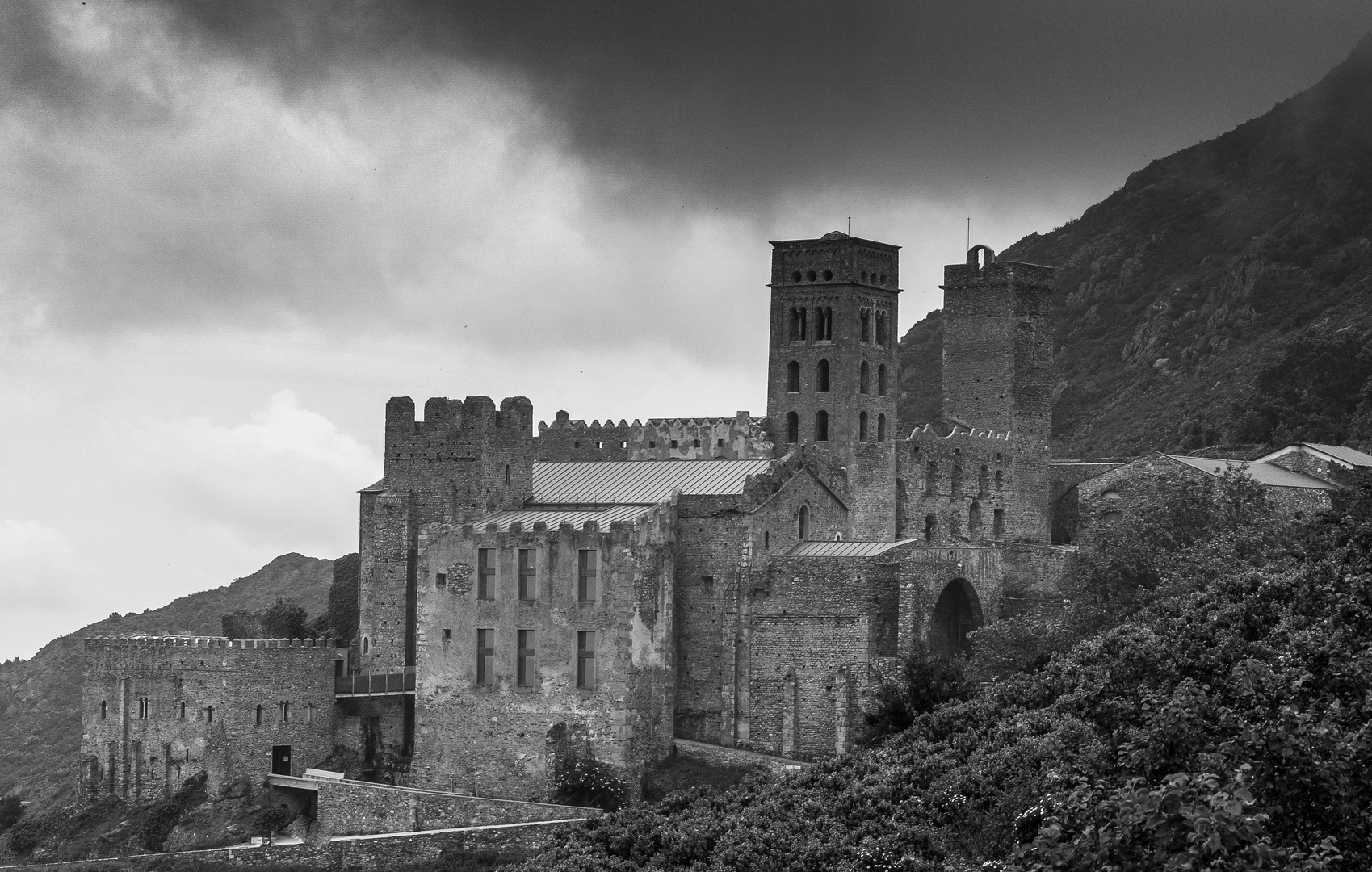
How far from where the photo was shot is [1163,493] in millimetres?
67938

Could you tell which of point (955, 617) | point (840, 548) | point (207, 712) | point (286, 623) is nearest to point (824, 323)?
point (955, 617)

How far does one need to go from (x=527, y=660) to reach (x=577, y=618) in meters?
2.05

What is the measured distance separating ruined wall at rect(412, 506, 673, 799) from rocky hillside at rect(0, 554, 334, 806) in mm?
27999

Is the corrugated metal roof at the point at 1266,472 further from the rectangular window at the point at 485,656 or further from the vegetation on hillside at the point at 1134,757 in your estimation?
the rectangular window at the point at 485,656

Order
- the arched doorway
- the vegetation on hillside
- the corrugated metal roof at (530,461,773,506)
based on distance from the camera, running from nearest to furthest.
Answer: the vegetation on hillside < the arched doorway < the corrugated metal roof at (530,461,773,506)

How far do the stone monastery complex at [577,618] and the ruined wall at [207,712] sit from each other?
0.06 m

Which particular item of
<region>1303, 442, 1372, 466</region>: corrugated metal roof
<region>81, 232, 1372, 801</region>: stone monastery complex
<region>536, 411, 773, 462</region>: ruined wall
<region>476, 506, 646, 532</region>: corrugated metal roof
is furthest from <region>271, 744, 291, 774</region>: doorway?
<region>1303, 442, 1372, 466</region>: corrugated metal roof

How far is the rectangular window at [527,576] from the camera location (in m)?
59.0

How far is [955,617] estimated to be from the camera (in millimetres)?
62094

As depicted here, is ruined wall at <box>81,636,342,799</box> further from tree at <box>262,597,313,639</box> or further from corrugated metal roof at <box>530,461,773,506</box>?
corrugated metal roof at <box>530,461,773,506</box>

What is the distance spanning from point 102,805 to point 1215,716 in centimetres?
3920

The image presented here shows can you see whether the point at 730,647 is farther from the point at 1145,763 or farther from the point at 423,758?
the point at 1145,763

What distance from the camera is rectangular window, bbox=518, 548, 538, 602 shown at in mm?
58969

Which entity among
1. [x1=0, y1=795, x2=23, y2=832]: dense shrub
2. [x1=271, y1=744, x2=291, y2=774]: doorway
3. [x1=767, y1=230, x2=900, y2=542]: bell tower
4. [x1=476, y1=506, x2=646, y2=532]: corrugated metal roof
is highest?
[x1=767, y1=230, x2=900, y2=542]: bell tower
